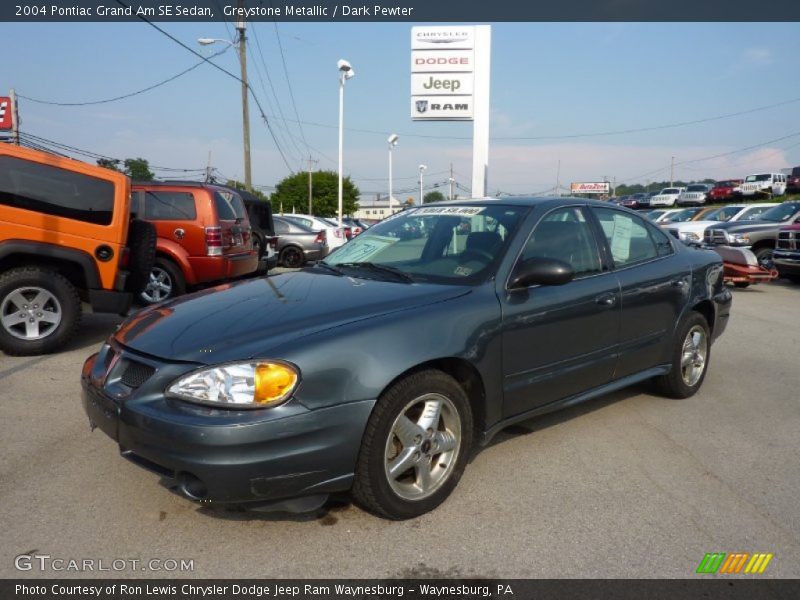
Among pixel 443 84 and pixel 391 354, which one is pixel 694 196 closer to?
pixel 443 84

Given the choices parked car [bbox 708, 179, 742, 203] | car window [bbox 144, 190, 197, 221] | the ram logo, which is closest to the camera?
the ram logo

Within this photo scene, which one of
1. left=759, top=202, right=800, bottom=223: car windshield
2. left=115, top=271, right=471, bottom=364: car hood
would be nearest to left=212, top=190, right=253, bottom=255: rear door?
left=115, top=271, right=471, bottom=364: car hood

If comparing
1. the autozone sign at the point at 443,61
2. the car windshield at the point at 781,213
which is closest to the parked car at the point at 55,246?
the autozone sign at the point at 443,61

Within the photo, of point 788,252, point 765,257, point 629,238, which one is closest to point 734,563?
point 629,238

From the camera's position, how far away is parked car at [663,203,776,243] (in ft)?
53.4

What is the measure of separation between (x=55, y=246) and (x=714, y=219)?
1862 cm

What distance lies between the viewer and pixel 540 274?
3381 mm

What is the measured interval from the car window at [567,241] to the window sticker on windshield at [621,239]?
0.73ft

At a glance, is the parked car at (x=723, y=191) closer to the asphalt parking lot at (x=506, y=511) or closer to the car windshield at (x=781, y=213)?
the car windshield at (x=781, y=213)

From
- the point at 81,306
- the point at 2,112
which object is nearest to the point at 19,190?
the point at 81,306

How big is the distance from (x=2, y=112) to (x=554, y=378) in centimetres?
2956

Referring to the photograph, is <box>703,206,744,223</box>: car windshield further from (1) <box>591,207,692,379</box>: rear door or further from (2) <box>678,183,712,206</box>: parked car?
(2) <box>678,183,712,206</box>: parked car

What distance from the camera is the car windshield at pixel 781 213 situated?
15.0 m

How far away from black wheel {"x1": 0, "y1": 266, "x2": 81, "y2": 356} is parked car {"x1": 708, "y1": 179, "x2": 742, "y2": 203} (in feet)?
143
